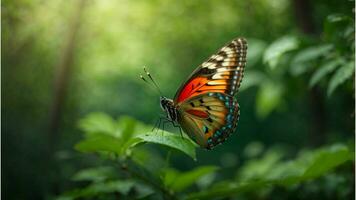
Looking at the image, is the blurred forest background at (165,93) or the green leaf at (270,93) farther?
the green leaf at (270,93)

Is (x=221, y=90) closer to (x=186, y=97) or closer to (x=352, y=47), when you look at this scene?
(x=186, y=97)

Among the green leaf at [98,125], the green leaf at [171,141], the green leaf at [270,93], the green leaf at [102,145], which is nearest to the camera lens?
the green leaf at [171,141]

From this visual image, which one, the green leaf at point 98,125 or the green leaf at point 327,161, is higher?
the green leaf at point 98,125

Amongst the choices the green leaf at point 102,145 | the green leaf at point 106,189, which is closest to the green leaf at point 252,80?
the green leaf at point 106,189

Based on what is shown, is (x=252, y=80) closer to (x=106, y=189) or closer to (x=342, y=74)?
(x=342, y=74)

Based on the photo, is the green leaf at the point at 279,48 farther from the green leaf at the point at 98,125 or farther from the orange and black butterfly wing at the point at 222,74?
the green leaf at the point at 98,125

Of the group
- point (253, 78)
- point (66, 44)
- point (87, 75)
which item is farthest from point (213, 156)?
point (253, 78)

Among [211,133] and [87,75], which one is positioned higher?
[87,75]

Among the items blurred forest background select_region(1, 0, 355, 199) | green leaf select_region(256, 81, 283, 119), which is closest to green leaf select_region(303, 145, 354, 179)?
blurred forest background select_region(1, 0, 355, 199)

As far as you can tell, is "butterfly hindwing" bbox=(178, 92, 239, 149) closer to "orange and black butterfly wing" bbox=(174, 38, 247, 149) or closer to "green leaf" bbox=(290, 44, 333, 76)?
"orange and black butterfly wing" bbox=(174, 38, 247, 149)
